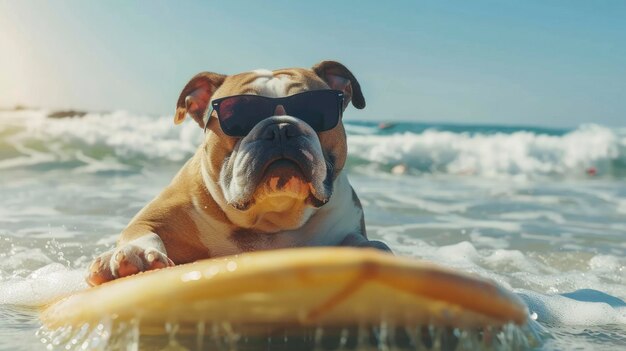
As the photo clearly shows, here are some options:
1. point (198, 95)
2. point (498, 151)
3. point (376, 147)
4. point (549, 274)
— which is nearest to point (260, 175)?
point (198, 95)

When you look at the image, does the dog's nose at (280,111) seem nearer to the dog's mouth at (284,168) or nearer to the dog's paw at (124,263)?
the dog's mouth at (284,168)

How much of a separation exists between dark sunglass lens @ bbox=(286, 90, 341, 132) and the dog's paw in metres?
0.86

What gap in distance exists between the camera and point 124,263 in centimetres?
279

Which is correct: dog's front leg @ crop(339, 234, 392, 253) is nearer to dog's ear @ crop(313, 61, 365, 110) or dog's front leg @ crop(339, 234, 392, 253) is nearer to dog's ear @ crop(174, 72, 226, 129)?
dog's ear @ crop(313, 61, 365, 110)

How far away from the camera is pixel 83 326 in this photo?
2143 mm

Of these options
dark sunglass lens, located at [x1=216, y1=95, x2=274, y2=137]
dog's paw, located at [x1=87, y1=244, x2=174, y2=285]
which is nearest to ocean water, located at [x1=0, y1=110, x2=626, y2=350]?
dog's paw, located at [x1=87, y1=244, x2=174, y2=285]

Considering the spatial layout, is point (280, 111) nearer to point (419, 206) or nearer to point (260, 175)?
point (260, 175)

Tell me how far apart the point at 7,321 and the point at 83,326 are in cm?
73

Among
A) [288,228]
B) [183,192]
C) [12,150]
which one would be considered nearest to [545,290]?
[288,228]

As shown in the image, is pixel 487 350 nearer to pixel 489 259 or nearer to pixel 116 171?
pixel 489 259

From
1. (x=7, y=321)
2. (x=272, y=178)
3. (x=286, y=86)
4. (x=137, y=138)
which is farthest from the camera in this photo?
(x=137, y=138)

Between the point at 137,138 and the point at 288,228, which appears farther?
the point at 137,138

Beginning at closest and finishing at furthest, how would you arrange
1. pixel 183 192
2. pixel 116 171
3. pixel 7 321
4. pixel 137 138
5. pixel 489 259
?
pixel 7 321 < pixel 183 192 < pixel 489 259 < pixel 116 171 < pixel 137 138

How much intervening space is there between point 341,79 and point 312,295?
2238 mm
